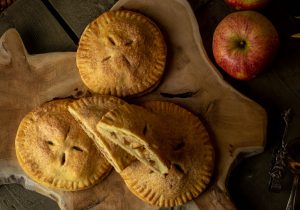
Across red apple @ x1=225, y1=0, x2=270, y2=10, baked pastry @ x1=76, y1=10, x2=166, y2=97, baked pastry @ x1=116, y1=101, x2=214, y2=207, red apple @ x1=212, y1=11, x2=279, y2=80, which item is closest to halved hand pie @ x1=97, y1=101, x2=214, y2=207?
baked pastry @ x1=116, y1=101, x2=214, y2=207

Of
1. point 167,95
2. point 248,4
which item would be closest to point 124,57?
point 167,95

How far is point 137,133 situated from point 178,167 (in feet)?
0.68

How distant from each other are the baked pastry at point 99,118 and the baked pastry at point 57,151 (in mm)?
39

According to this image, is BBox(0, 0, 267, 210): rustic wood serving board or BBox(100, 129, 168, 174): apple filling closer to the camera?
BBox(100, 129, 168, 174): apple filling

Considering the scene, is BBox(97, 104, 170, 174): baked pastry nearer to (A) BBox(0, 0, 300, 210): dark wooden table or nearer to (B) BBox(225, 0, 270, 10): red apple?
(A) BBox(0, 0, 300, 210): dark wooden table

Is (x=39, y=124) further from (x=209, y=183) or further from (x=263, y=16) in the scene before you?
(x=263, y=16)

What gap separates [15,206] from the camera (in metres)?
2.00

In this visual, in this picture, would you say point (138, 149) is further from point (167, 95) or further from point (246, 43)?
A: point (246, 43)

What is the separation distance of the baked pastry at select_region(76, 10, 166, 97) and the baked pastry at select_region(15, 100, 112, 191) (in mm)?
155

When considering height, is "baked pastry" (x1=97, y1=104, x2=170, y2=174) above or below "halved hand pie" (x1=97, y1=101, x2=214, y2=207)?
above

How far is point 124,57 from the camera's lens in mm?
1813

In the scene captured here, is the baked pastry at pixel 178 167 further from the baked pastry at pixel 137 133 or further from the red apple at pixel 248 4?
the red apple at pixel 248 4

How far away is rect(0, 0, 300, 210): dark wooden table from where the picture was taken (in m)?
1.83

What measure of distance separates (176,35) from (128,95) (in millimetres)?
262
